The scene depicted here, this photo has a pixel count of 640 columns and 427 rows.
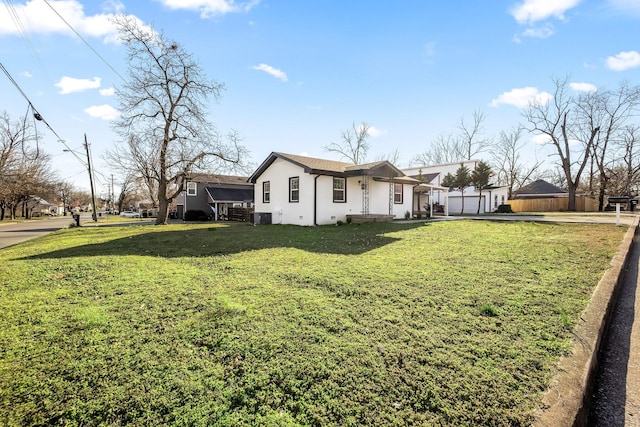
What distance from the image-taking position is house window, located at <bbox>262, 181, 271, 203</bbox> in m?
17.1

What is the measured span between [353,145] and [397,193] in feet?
68.1

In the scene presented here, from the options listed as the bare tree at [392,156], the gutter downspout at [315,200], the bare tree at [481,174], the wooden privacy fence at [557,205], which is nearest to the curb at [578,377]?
the gutter downspout at [315,200]

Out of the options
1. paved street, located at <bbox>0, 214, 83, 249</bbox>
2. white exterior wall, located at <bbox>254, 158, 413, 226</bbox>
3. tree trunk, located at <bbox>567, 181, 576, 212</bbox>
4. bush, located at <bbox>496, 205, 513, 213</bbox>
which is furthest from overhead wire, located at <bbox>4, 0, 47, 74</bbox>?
tree trunk, located at <bbox>567, 181, 576, 212</bbox>

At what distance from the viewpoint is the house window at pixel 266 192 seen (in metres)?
17.1

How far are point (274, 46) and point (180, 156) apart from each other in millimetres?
11189

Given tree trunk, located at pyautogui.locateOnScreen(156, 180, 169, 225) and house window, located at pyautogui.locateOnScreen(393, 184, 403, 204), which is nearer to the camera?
house window, located at pyautogui.locateOnScreen(393, 184, 403, 204)

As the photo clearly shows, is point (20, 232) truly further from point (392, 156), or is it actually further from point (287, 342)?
point (392, 156)

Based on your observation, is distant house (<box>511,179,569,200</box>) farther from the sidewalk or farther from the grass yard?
the sidewalk

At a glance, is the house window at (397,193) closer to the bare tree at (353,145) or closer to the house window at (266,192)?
the house window at (266,192)

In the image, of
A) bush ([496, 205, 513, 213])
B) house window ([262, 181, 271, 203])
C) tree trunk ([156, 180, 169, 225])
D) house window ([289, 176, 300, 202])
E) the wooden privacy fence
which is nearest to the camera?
house window ([289, 176, 300, 202])

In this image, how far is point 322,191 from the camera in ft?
47.8

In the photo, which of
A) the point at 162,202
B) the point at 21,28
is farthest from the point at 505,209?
the point at 21,28

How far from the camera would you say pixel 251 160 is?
66.8ft

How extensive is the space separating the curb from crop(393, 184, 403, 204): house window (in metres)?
14.4
